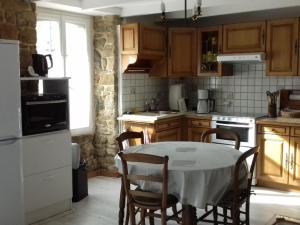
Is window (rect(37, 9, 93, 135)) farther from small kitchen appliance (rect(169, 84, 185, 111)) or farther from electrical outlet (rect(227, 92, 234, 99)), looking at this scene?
electrical outlet (rect(227, 92, 234, 99))

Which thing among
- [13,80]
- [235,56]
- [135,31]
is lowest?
[13,80]

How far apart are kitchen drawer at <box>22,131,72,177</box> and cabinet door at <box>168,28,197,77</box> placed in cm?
215

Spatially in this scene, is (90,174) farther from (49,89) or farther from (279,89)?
(279,89)

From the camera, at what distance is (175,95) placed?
5.93m

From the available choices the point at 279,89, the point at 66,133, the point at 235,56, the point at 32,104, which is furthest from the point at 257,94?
the point at 32,104

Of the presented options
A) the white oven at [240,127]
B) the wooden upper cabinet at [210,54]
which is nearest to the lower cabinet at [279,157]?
the white oven at [240,127]

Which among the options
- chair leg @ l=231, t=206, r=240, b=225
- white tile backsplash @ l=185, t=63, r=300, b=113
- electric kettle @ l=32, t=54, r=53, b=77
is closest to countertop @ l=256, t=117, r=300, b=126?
white tile backsplash @ l=185, t=63, r=300, b=113

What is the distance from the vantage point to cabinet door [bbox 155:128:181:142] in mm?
5071

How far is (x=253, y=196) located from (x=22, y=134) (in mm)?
2794

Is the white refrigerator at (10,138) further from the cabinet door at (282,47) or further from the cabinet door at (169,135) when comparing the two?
the cabinet door at (282,47)

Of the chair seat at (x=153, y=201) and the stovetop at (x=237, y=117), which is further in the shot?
the stovetop at (x=237, y=117)

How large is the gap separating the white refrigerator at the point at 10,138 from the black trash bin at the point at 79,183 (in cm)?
97

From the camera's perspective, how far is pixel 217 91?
5.86 m

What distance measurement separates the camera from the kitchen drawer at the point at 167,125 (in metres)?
5.05
